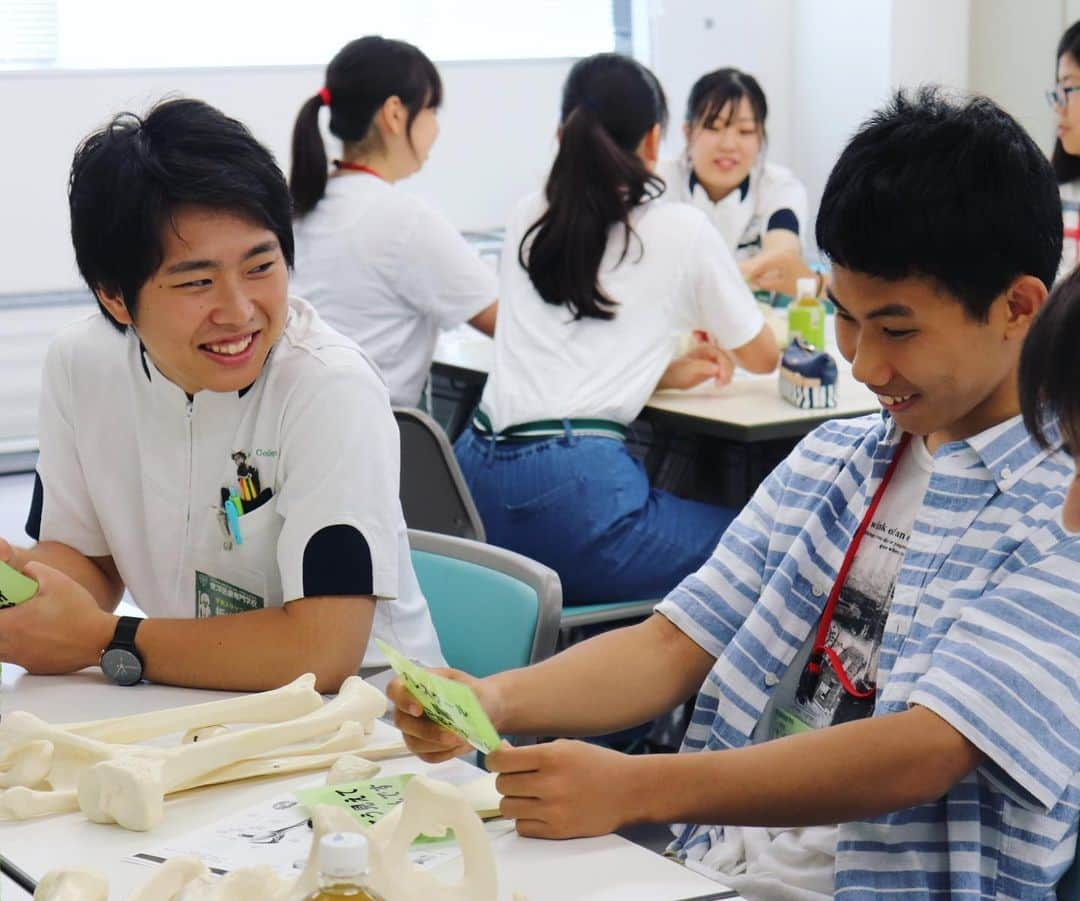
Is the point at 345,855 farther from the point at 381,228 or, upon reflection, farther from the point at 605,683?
the point at 381,228

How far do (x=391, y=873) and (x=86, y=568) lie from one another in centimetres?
106

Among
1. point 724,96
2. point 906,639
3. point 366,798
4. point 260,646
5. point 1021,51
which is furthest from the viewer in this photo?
point 1021,51

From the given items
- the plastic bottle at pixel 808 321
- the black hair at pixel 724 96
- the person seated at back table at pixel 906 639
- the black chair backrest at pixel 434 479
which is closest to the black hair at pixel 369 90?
the black chair backrest at pixel 434 479

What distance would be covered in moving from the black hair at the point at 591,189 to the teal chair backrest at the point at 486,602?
1.14 meters

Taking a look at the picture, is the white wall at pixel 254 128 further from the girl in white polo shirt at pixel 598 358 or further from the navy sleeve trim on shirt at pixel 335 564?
the navy sleeve trim on shirt at pixel 335 564

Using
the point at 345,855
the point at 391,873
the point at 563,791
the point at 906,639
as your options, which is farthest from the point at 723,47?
the point at 345,855

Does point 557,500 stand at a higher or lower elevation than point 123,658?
lower

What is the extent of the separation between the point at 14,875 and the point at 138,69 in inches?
178

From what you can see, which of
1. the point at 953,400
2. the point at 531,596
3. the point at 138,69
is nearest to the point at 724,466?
the point at 531,596

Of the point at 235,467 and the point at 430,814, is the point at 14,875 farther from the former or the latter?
the point at 235,467

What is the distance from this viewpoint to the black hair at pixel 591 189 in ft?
10.2

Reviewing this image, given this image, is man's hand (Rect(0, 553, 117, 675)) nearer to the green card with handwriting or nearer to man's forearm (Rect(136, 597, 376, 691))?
man's forearm (Rect(136, 597, 376, 691))

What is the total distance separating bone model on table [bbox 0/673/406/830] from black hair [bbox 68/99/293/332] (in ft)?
1.87

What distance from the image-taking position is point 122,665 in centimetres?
172
